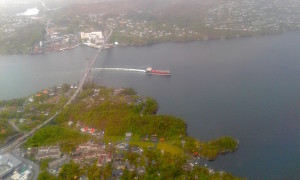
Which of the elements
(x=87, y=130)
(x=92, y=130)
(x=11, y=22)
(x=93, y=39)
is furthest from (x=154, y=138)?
(x=11, y=22)

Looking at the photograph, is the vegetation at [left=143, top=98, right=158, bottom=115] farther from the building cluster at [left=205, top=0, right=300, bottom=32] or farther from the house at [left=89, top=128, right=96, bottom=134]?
the building cluster at [left=205, top=0, right=300, bottom=32]

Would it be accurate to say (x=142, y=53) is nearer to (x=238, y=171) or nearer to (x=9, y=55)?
(x=9, y=55)

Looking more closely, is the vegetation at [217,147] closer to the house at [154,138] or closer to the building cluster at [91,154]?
the house at [154,138]

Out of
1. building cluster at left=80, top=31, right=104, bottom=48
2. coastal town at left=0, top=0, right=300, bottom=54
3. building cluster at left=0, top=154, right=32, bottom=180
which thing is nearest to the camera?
building cluster at left=0, top=154, right=32, bottom=180

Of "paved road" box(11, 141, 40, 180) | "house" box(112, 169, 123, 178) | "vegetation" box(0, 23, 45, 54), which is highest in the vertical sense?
"vegetation" box(0, 23, 45, 54)

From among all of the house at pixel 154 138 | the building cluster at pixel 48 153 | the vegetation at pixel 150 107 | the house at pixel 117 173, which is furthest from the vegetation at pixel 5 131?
the house at pixel 154 138

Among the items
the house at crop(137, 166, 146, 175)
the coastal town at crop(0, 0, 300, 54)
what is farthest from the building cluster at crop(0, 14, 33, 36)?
the house at crop(137, 166, 146, 175)
